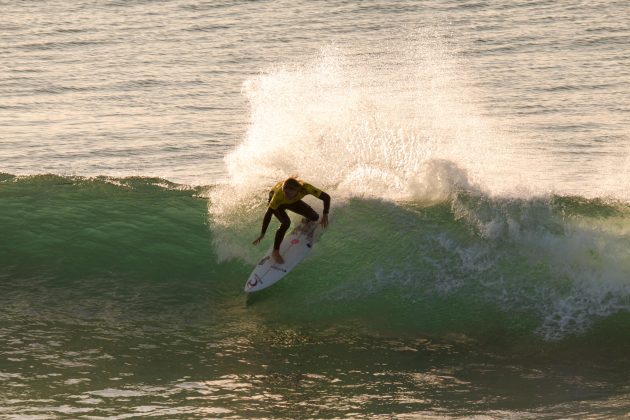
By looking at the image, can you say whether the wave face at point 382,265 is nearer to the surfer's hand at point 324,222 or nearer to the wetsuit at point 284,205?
the surfer's hand at point 324,222

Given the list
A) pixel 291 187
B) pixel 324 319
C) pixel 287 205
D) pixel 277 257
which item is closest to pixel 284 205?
pixel 287 205

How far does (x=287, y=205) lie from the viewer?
49.3 feet

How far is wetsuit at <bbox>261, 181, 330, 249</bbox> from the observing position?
48.3ft

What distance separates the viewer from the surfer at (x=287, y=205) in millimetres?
14547

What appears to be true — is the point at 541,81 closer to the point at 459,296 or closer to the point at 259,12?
the point at 259,12

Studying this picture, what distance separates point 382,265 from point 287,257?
→ 141cm

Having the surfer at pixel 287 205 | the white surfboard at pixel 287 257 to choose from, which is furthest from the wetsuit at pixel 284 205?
the white surfboard at pixel 287 257

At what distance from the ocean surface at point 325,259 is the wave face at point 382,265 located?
33 millimetres

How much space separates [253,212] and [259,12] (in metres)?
19.7

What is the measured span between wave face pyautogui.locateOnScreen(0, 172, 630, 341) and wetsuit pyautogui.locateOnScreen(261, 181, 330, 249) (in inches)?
41.1

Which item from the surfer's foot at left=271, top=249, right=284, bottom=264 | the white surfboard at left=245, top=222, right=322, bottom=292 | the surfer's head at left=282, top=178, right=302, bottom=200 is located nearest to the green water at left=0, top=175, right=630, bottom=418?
the white surfboard at left=245, top=222, right=322, bottom=292

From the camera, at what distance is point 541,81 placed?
94.0 feet

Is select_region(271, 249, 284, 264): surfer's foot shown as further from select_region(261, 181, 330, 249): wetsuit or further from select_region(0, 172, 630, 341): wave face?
select_region(0, 172, 630, 341): wave face

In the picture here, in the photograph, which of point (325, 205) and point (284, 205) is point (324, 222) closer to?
point (325, 205)
